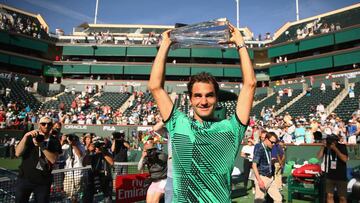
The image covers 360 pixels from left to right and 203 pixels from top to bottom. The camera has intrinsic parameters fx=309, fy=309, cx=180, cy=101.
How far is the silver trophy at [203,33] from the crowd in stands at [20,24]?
45.2 m

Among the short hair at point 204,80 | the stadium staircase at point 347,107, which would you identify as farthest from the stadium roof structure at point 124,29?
the short hair at point 204,80

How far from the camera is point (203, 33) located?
2408 mm

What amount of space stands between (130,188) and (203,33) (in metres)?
6.12

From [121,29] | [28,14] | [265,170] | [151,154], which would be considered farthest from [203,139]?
[28,14]

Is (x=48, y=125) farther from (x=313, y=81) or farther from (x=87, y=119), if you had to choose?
(x=313, y=81)

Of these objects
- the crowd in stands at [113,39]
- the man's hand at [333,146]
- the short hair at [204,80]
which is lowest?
the man's hand at [333,146]

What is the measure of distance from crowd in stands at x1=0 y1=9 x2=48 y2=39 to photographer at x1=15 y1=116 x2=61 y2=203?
4190 centimetres

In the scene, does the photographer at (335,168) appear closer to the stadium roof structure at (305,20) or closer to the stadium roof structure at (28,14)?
the stadium roof structure at (305,20)

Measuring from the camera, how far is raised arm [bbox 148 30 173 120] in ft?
6.86

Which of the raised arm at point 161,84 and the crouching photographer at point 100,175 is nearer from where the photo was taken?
the raised arm at point 161,84

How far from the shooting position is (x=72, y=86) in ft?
136

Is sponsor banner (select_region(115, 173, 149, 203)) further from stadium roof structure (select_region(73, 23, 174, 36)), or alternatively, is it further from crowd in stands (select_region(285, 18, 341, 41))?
stadium roof structure (select_region(73, 23, 174, 36))

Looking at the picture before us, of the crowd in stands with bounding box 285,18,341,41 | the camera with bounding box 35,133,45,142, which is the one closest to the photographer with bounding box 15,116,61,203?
the camera with bounding box 35,133,45,142

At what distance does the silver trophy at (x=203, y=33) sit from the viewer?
2.35m
